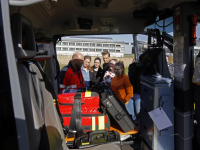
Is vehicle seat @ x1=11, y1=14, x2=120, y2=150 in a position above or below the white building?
below

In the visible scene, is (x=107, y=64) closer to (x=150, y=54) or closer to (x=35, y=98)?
(x=150, y=54)

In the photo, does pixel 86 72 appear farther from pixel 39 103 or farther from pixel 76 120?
pixel 39 103

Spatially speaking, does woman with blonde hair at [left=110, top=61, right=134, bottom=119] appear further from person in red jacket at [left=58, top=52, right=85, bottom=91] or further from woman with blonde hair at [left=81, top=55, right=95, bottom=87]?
woman with blonde hair at [left=81, top=55, right=95, bottom=87]

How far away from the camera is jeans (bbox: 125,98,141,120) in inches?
132

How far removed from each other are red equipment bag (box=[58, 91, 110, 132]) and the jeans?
4.59 ft

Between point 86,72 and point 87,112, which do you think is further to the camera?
point 86,72

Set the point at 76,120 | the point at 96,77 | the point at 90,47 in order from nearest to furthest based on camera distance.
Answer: the point at 76,120
the point at 96,77
the point at 90,47

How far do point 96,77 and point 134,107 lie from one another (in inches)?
53.5

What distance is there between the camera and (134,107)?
3455 millimetres

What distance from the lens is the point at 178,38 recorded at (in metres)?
2.01

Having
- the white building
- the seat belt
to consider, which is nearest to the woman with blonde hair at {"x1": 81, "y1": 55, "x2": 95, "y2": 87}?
the seat belt

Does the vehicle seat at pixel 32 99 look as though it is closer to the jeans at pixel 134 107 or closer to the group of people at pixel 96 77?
the group of people at pixel 96 77

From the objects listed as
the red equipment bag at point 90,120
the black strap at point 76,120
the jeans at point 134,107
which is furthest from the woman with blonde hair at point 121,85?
the black strap at point 76,120

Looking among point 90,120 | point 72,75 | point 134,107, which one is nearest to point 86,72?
point 72,75
